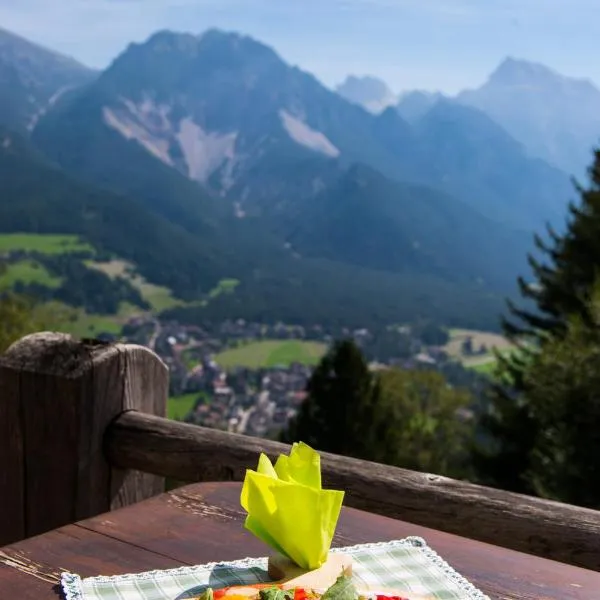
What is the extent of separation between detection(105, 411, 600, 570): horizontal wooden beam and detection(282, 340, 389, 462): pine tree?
14358mm

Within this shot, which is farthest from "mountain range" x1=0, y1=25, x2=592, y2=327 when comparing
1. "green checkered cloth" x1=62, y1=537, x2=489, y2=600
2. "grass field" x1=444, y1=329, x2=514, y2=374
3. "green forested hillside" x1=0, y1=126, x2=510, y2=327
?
"green checkered cloth" x1=62, y1=537, x2=489, y2=600

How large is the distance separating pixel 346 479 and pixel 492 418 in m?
15.9

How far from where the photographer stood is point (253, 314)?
9450cm

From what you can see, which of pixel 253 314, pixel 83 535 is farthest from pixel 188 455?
pixel 253 314

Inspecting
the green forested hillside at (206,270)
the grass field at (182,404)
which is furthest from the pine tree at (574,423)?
the green forested hillside at (206,270)

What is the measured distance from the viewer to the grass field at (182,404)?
5133cm

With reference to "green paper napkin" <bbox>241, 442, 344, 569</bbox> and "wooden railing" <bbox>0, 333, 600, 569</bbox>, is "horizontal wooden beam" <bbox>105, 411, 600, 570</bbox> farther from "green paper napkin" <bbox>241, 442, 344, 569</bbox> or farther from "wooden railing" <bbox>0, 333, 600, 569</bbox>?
"green paper napkin" <bbox>241, 442, 344, 569</bbox>

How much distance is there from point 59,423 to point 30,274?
79.5m

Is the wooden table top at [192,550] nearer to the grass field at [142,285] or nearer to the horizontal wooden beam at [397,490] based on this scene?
the horizontal wooden beam at [397,490]

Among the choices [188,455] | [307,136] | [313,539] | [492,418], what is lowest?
[492,418]

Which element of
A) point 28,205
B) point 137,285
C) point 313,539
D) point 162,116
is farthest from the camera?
point 162,116

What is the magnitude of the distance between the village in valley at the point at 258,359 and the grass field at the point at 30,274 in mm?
9037

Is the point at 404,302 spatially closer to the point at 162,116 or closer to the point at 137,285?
the point at 137,285

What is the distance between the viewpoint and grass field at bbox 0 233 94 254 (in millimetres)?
86312
